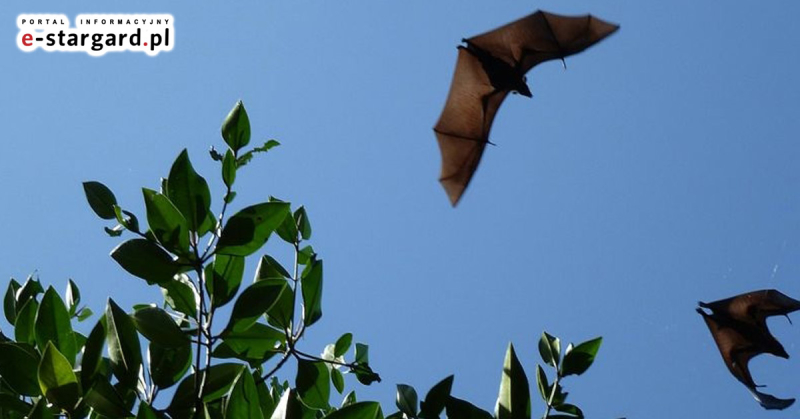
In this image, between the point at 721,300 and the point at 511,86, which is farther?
the point at 511,86

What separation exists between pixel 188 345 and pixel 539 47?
3.32 meters

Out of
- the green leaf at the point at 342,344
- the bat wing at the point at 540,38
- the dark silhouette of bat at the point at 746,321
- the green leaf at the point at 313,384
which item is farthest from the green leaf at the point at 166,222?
the dark silhouette of bat at the point at 746,321

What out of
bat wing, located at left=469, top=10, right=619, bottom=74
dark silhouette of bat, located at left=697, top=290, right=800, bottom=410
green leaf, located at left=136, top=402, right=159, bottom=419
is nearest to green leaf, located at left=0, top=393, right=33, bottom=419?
green leaf, located at left=136, top=402, right=159, bottom=419

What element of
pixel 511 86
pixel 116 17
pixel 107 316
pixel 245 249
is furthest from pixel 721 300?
pixel 116 17

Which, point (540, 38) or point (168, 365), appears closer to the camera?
point (168, 365)

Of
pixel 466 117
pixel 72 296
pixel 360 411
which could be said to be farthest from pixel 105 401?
pixel 466 117

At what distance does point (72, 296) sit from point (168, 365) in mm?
1167

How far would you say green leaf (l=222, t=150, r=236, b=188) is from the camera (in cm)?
210

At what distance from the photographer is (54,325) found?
6.54 ft

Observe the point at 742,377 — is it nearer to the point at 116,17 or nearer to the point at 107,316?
the point at 107,316

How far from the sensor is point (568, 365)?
2.36 m

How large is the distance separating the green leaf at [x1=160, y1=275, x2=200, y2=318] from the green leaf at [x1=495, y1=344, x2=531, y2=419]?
2.81 feet

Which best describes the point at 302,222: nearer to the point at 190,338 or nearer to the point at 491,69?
the point at 190,338

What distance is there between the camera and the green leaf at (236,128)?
7.30ft
